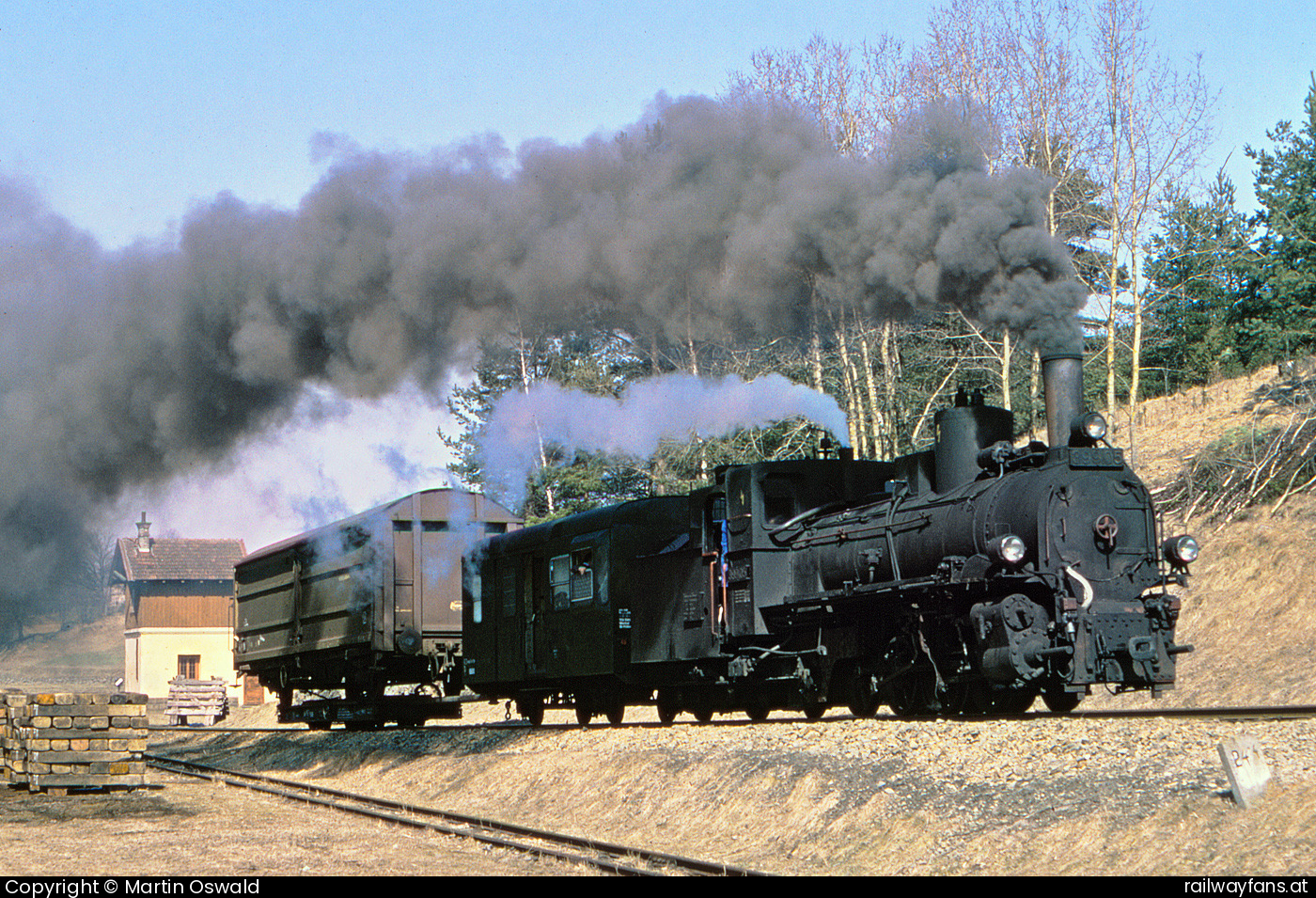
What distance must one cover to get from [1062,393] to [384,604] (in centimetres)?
1062

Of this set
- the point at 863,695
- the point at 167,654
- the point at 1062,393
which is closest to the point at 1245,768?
the point at 1062,393

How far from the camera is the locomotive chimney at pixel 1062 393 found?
12.2 metres

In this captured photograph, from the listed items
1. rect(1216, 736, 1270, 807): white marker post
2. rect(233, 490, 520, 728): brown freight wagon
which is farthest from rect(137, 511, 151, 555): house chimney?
rect(1216, 736, 1270, 807): white marker post

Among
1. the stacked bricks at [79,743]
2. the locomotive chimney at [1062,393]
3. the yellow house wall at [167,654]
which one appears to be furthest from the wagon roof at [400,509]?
the yellow house wall at [167,654]

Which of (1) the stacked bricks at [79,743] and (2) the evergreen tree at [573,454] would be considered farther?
(2) the evergreen tree at [573,454]

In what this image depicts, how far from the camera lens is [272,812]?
1309 cm

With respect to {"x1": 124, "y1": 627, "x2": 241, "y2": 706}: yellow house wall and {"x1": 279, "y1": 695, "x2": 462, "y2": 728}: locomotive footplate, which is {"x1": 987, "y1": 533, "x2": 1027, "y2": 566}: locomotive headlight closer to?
{"x1": 279, "y1": 695, "x2": 462, "y2": 728}: locomotive footplate

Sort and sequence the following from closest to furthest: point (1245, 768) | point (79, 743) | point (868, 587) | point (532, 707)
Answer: point (1245, 768), point (868, 587), point (79, 743), point (532, 707)

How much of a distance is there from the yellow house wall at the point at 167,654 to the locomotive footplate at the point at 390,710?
31.3 m

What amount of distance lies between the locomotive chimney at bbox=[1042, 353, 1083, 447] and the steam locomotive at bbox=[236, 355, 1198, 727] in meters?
0.02

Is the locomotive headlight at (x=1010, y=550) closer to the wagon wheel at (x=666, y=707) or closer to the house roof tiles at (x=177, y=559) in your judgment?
the wagon wheel at (x=666, y=707)

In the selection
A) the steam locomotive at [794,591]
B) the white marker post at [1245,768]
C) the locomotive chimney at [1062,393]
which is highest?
the locomotive chimney at [1062,393]

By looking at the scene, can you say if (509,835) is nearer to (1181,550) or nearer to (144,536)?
(1181,550)

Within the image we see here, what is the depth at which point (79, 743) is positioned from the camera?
47.6ft
